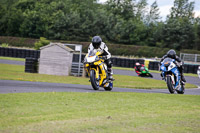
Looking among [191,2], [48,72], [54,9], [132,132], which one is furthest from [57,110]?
[191,2]

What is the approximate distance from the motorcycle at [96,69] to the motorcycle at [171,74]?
2110mm

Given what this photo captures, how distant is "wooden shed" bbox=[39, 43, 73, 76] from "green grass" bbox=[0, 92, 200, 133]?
13.9m

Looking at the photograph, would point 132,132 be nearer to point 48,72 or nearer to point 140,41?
point 48,72

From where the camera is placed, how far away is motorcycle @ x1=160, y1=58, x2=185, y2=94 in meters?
13.3

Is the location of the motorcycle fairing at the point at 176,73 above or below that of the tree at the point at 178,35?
below

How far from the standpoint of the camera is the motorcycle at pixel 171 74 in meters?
13.3

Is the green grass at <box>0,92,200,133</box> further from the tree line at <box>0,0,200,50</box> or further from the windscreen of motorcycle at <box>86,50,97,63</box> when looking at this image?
the tree line at <box>0,0,200,50</box>

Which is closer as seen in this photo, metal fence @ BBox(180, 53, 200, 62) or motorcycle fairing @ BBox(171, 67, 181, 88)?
motorcycle fairing @ BBox(171, 67, 181, 88)

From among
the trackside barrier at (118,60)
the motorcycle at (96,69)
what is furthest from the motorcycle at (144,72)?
the motorcycle at (96,69)

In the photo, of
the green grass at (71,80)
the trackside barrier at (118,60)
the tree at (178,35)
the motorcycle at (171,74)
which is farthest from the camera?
the tree at (178,35)

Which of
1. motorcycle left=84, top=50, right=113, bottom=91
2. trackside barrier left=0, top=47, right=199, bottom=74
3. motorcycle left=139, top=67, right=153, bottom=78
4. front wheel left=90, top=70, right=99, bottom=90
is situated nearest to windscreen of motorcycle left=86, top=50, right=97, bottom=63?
motorcycle left=84, top=50, right=113, bottom=91

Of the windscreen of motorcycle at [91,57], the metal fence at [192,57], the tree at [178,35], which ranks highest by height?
the tree at [178,35]

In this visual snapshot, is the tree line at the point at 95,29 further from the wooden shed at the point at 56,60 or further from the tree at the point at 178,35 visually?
the wooden shed at the point at 56,60

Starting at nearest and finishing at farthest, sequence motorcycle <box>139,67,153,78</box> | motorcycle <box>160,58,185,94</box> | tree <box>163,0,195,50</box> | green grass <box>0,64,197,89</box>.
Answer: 1. motorcycle <box>160,58,185,94</box>
2. green grass <box>0,64,197,89</box>
3. motorcycle <box>139,67,153,78</box>
4. tree <box>163,0,195,50</box>
